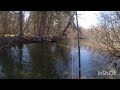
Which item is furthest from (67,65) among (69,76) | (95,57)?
(95,57)

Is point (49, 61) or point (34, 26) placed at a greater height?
point (34, 26)

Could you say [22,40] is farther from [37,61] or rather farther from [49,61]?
[49,61]

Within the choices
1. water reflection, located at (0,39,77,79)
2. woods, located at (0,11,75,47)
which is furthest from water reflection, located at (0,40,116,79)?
woods, located at (0,11,75,47)

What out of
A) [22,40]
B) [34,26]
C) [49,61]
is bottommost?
[49,61]

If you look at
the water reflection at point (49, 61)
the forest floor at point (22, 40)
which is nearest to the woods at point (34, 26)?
the forest floor at point (22, 40)

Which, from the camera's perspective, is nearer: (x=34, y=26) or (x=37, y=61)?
(x=37, y=61)

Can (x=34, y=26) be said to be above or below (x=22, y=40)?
above

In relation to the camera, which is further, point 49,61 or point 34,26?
point 34,26

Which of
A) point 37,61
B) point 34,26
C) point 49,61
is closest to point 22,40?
point 34,26

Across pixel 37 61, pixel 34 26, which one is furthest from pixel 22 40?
pixel 37 61

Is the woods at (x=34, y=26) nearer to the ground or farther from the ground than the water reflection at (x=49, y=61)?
farther from the ground

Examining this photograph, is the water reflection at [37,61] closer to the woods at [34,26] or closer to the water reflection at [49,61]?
the water reflection at [49,61]

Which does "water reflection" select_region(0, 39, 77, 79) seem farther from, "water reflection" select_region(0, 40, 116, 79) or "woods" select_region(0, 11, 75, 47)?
"woods" select_region(0, 11, 75, 47)
